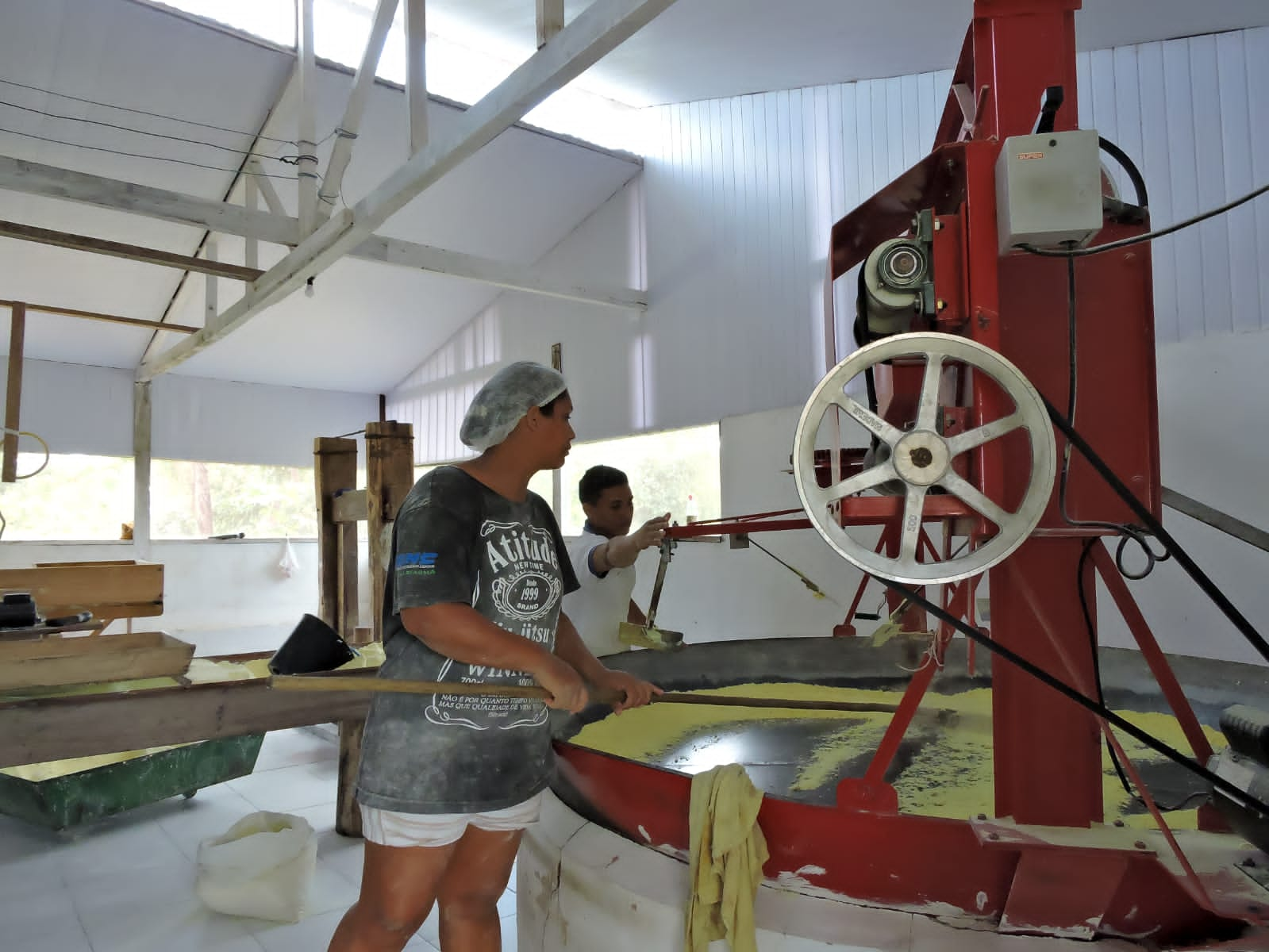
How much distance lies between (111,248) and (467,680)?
3815 mm

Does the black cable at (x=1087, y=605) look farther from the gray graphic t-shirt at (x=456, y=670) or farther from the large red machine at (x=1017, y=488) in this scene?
the gray graphic t-shirt at (x=456, y=670)

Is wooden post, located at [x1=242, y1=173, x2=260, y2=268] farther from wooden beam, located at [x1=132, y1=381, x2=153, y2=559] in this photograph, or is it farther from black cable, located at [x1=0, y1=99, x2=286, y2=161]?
wooden beam, located at [x1=132, y1=381, x2=153, y2=559]

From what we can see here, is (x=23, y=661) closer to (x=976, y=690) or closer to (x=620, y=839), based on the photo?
(x=620, y=839)

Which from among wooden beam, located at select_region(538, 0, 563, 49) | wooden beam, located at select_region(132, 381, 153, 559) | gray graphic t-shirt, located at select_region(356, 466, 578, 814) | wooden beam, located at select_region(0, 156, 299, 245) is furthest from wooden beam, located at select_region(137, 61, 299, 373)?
gray graphic t-shirt, located at select_region(356, 466, 578, 814)

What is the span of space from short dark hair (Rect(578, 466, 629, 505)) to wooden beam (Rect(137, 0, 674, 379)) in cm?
133

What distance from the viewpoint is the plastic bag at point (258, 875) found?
2.23 m

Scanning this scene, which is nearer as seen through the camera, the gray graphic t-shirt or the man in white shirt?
the gray graphic t-shirt

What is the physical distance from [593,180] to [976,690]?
478 cm

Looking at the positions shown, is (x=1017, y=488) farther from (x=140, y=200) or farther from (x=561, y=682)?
(x=140, y=200)

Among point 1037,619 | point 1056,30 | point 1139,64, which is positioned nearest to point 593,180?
point 1139,64

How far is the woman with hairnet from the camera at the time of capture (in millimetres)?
1263

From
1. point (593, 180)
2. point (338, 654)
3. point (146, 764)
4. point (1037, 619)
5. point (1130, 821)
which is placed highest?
point (593, 180)

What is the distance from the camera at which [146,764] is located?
2846 mm

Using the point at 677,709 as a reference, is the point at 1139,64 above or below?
above
